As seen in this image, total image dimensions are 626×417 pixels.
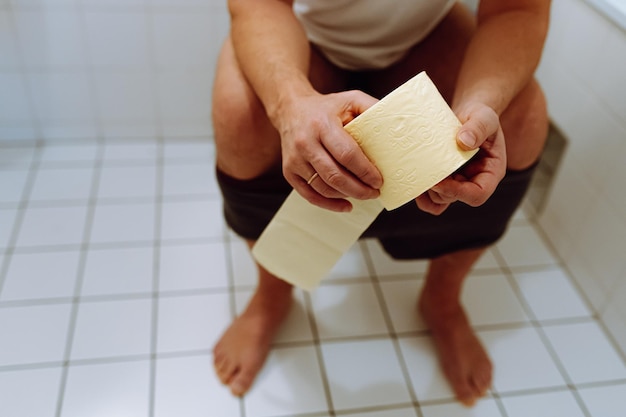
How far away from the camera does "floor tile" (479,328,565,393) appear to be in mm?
1045

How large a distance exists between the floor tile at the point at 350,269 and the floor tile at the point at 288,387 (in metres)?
0.18

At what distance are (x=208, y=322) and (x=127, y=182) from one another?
0.46 metres

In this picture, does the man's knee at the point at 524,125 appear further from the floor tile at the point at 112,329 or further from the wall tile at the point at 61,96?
the wall tile at the point at 61,96

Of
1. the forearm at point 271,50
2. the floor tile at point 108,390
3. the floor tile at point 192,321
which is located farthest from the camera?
the floor tile at point 192,321

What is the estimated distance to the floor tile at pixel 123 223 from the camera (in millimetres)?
1241

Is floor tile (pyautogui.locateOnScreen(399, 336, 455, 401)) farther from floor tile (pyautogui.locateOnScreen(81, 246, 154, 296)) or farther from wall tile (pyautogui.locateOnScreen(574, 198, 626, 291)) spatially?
floor tile (pyautogui.locateOnScreen(81, 246, 154, 296))

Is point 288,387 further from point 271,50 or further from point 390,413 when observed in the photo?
point 271,50

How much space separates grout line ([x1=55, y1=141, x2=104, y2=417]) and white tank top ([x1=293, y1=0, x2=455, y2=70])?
632 mm

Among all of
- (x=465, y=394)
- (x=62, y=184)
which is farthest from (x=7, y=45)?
(x=465, y=394)

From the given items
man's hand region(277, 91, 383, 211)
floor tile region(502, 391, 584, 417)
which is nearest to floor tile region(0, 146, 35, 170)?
man's hand region(277, 91, 383, 211)

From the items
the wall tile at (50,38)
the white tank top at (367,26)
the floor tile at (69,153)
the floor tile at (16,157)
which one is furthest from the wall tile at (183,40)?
the white tank top at (367,26)

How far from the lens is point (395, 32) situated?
2.96 feet

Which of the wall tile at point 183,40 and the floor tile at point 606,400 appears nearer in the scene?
the floor tile at point 606,400

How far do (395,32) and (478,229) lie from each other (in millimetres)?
333
